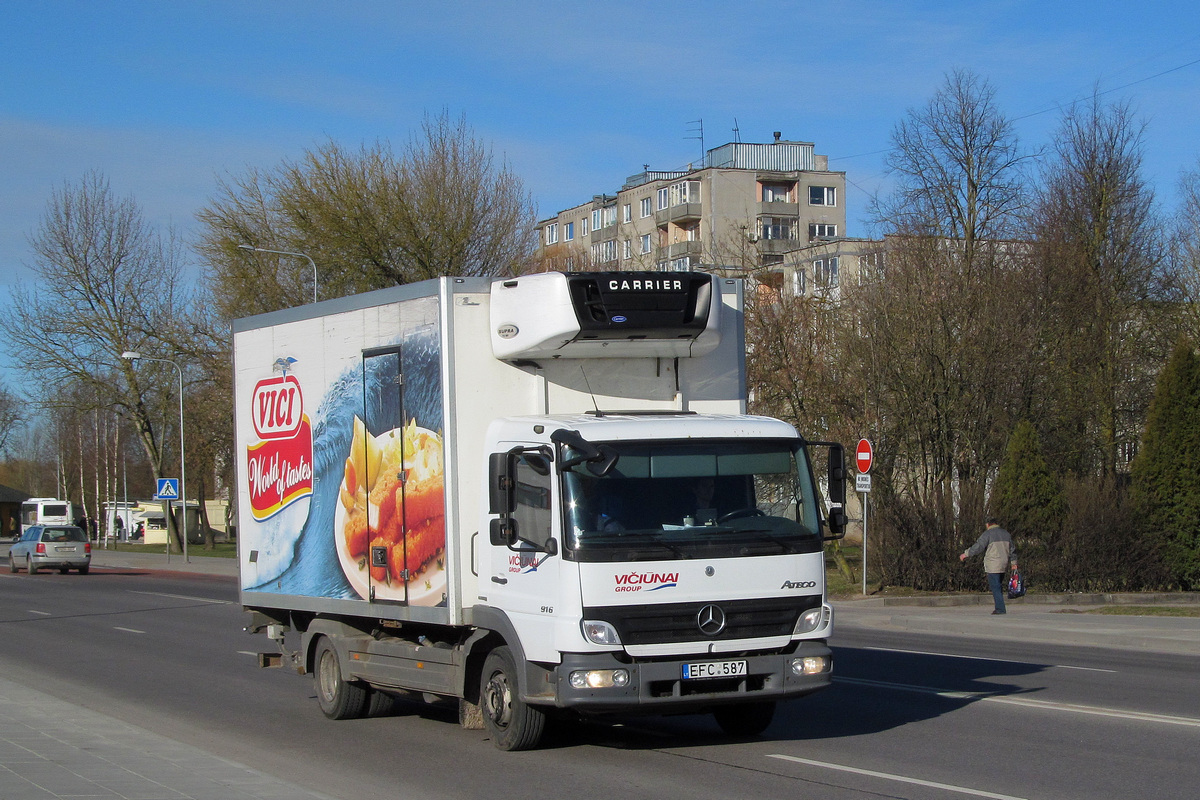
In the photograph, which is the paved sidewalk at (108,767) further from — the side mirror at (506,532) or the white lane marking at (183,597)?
the white lane marking at (183,597)

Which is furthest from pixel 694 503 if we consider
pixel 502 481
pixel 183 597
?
pixel 183 597

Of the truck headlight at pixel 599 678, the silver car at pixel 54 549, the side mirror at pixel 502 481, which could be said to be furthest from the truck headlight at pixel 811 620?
the silver car at pixel 54 549

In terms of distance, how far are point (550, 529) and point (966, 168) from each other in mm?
32902

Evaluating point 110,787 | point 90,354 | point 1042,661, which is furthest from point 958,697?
point 90,354

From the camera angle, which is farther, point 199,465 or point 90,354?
point 199,465

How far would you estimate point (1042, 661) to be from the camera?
1530cm

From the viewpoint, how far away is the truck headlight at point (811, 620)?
8.74 m

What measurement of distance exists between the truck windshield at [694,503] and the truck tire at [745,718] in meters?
1.53

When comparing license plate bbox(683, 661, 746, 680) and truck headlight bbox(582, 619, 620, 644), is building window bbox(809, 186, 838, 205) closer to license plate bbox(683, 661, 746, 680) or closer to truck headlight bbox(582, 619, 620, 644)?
license plate bbox(683, 661, 746, 680)

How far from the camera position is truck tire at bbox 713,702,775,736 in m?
9.60

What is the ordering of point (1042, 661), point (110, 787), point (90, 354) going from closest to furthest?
point (110, 787) < point (1042, 661) < point (90, 354)

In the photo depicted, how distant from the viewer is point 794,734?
981cm

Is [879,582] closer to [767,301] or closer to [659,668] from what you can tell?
[767,301]

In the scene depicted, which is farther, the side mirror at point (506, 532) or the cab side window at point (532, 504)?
the side mirror at point (506, 532)
